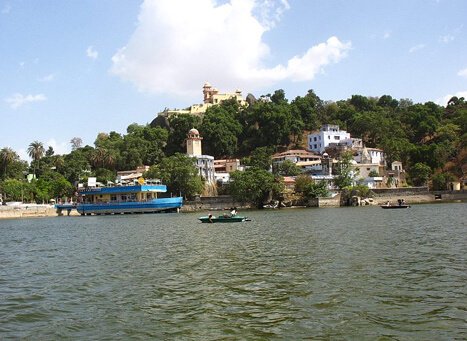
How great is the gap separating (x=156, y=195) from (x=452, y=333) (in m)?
86.6

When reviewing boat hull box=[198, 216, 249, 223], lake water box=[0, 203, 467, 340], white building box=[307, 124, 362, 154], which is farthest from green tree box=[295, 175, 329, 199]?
lake water box=[0, 203, 467, 340]

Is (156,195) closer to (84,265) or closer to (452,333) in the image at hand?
(84,265)

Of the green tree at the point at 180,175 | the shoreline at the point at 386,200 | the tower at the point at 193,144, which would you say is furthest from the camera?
the tower at the point at 193,144

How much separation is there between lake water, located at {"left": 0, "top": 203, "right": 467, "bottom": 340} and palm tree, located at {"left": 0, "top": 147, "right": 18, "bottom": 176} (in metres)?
87.7

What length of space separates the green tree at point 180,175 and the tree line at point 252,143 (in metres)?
0.19

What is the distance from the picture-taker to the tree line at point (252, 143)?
325ft

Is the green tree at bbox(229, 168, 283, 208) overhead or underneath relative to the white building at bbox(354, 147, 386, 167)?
underneath

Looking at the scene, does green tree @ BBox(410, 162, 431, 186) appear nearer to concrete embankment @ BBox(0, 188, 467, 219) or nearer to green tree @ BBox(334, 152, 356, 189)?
concrete embankment @ BBox(0, 188, 467, 219)

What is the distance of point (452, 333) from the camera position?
10.9 meters

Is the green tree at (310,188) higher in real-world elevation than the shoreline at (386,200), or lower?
higher

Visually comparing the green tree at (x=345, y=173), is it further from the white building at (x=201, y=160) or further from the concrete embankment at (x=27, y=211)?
the concrete embankment at (x=27, y=211)

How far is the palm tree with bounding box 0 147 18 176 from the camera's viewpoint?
10831cm

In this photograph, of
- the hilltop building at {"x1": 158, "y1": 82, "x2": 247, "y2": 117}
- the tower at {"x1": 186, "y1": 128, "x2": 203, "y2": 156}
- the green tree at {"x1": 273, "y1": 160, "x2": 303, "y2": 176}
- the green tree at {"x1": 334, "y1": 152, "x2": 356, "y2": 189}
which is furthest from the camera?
the hilltop building at {"x1": 158, "y1": 82, "x2": 247, "y2": 117}

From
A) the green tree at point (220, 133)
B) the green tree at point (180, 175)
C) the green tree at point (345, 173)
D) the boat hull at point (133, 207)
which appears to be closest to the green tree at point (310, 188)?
the green tree at point (345, 173)
